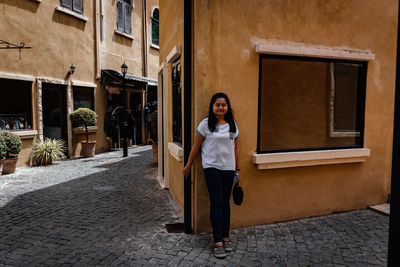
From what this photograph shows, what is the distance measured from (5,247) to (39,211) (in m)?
1.36

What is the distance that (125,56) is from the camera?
14.0 m

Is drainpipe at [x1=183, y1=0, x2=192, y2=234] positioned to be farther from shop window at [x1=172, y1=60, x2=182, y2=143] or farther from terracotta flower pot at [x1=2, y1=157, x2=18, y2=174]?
terracotta flower pot at [x1=2, y1=157, x2=18, y2=174]

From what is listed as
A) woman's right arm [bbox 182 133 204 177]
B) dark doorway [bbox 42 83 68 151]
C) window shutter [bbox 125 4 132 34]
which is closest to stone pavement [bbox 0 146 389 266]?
woman's right arm [bbox 182 133 204 177]

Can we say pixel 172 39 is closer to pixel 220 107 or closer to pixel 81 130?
pixel 220 107

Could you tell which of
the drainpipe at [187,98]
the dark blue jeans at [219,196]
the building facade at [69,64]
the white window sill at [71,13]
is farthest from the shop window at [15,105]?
the dark blue jeans at [219,196]

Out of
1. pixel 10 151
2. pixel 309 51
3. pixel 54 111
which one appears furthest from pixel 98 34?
pixel 309 51

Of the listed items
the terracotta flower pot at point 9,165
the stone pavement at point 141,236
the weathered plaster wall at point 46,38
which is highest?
the weathered plaster wall at point 46,38

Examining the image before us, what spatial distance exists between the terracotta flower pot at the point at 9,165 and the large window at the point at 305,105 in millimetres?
6358

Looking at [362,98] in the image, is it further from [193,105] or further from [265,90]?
[193,105]

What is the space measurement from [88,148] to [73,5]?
5.01m

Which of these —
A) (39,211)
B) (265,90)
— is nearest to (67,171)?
(39,211)

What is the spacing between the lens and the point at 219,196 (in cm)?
368

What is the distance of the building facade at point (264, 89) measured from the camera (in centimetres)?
410

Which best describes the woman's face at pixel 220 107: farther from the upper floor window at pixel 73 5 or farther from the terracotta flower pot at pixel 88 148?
the upper floor window at pixel 73 5
